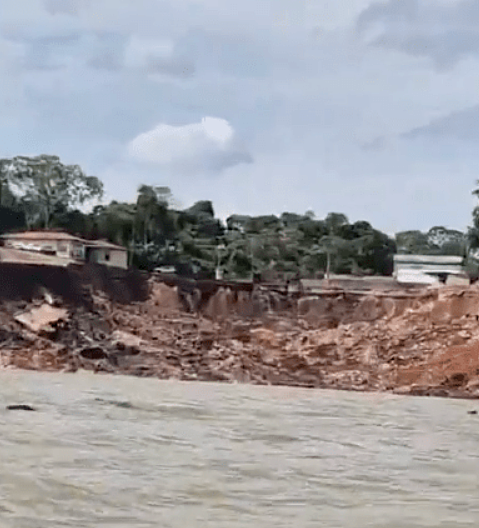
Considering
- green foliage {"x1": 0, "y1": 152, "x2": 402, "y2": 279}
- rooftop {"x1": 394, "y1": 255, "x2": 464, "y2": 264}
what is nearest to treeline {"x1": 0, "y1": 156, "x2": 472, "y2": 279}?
green foliage {"x1": 0, "y1": 152, "x2": 402, "y2": 279}

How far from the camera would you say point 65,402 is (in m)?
13.1

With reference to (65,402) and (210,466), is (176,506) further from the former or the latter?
(65,402)

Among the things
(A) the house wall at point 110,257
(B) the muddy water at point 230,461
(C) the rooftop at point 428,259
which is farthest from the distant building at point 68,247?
(C) the rooftop at point 428,259

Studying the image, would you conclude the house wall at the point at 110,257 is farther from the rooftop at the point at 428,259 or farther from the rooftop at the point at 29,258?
the rooftop at the point at 428,259

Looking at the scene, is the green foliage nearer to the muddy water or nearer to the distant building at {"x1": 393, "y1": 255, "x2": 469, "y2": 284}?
the distant building at {"x1": 393, "y1": 255, "x2": 469, "y2": 284}

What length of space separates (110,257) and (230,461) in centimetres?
1453

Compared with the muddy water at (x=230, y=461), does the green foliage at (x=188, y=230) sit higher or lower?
higher

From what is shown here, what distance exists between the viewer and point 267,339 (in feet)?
61.2

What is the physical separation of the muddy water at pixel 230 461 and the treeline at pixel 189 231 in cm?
875

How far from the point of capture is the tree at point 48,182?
86.6ft

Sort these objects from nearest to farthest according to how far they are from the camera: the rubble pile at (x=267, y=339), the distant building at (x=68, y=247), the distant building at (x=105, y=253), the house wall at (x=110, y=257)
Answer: the rubble pile at (x=267, y=339) → the house wall at (x=110, y=257) → the distant building at (x=105, y=253) → the distant building at (x=68, y=247)

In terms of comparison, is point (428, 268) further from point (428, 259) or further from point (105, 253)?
point (105, 253)

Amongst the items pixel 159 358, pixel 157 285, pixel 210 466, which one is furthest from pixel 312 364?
pixel 210 466

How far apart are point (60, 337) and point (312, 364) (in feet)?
16.2
